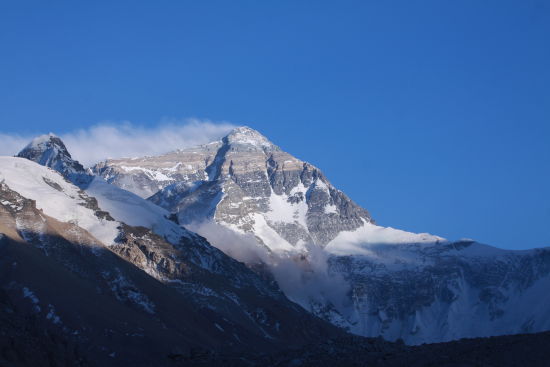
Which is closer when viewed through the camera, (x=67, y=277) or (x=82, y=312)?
(x=82, y=312)

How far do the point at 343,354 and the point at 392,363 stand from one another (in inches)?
424

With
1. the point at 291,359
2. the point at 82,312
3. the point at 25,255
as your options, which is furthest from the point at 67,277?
the point at 291,359

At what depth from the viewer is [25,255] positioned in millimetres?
197875

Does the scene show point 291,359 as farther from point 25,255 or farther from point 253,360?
point 25,255

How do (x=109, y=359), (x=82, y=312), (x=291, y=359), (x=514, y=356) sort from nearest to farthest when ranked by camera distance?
(x=514, y=356), (x=291, y=359), (x=109, y=359), (x=82, y=312)

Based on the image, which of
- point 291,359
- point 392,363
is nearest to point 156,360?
point 291,359

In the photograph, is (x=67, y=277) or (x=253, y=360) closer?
(x=253, y=360)

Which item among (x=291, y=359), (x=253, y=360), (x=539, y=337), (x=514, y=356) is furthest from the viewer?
(x=253, y=360)

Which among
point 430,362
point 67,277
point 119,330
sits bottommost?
point 430,362

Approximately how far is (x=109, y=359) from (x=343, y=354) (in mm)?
67251

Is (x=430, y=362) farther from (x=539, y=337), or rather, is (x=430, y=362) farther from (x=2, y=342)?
(x=2, y=342)

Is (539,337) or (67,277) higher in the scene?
(67,277)

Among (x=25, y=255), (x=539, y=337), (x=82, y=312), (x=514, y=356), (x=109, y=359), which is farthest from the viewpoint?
(x=25, y=255)

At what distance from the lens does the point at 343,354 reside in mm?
103250
